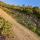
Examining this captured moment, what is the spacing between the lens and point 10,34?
4344 millimetres

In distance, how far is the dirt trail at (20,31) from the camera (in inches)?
170

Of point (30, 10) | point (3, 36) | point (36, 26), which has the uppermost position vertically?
point (30, 10)

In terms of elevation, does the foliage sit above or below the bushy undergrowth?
above

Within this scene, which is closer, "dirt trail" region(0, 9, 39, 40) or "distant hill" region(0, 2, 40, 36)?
"dirt trail" region(0, 9, 39, 40)

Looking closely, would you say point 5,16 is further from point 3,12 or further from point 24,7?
point 24,7

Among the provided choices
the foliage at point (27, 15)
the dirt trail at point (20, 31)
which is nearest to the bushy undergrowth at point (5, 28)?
the dirt trail at point (20, 31)

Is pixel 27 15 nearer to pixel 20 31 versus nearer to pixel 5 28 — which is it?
pixel 20 31

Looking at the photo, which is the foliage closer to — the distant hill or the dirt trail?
the distant hill

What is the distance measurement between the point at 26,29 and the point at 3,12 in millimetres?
1082

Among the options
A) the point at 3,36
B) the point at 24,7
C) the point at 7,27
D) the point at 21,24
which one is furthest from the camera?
the point at 24,7

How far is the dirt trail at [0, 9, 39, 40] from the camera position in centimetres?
431

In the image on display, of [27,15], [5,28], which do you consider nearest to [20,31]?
[5,28]

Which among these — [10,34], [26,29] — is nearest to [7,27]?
[10,34]

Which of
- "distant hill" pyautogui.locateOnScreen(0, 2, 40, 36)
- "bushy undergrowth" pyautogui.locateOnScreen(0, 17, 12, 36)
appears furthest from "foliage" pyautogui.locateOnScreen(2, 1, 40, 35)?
"bushy undergrowth" pyautogui.locateOnScreen(0, 17, 12, 36)
